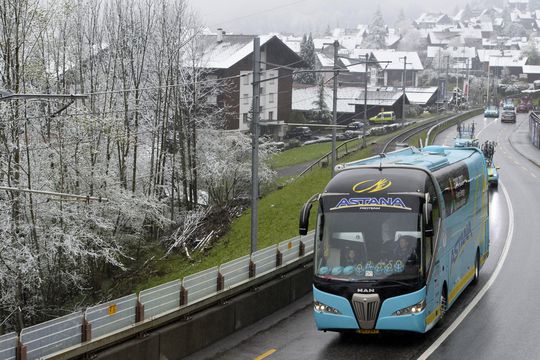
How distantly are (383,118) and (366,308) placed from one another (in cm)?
8490

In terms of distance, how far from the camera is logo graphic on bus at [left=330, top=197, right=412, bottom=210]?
15500 mm

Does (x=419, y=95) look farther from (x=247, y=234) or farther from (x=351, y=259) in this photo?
(x=351, y=259)

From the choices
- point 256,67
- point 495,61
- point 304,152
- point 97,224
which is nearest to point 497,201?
→ point 97,224

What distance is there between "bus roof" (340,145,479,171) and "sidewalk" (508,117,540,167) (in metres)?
39.6

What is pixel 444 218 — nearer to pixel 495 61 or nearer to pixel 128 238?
pixel 128 238

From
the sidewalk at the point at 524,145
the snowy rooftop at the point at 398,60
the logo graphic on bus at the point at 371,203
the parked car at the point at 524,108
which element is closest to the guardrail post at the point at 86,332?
the logo graphic on bus at the point at 371,203

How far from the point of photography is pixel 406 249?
49.7 ft

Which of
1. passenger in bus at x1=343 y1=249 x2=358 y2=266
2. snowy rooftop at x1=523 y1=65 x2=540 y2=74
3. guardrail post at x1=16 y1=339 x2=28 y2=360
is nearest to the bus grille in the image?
passenger in bus at x1=343 y1=249 x2=358 y2=266

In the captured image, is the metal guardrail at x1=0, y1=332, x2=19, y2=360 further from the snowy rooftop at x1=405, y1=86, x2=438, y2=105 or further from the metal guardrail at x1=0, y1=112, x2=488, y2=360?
the snowy rooftop at x1=405, y1=86, x2=438, y2=105

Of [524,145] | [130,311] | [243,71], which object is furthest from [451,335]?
[524,145]

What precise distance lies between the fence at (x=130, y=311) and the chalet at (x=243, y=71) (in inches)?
1873

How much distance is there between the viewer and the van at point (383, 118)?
3880 inches

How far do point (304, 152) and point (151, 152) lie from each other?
31001mm

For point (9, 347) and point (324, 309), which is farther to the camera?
point (324, 309)
